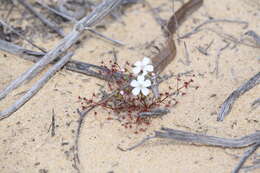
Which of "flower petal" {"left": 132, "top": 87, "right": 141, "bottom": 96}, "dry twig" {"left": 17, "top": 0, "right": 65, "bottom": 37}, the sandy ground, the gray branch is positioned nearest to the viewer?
the sandy ground

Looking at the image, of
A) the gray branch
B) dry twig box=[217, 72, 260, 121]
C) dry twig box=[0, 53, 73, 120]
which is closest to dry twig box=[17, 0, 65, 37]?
the gray branch

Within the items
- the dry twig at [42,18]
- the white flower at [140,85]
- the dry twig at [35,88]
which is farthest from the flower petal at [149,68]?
the dry twig at [42,18]

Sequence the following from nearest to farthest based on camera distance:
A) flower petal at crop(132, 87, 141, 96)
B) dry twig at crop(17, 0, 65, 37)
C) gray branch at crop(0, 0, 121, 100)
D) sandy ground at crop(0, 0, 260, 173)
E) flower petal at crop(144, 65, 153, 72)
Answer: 1. sandy ground at crop(0, 0, 260, 173)
2. flower petal at crop(132, 87, 141, 96)
3. flower petal at crop(144, 65, 153, 72)
4. gray branch at crop(0, 0, 121, 100)
5. dry twig at crop(17, 0, 65, 37)

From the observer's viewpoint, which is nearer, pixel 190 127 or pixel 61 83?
pixel 190 127

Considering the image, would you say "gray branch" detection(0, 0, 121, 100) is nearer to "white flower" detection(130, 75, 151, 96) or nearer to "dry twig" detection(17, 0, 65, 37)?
"dry twig" detection(17, 0, 65, 37)

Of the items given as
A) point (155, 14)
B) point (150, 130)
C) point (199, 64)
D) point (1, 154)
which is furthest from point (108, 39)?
point (1, 154)

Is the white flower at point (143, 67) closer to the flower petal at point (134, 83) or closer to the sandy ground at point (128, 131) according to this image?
the flower petal at point (134, 83)

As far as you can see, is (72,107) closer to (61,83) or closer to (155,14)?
(61,83)
